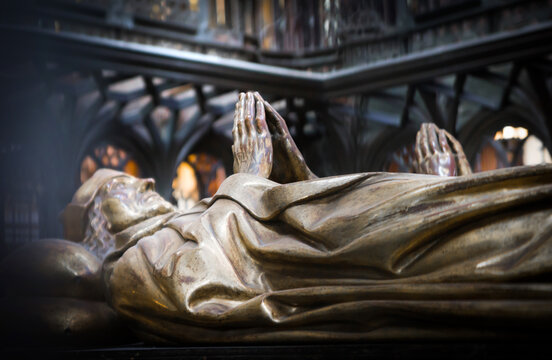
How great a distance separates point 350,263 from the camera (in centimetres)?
149

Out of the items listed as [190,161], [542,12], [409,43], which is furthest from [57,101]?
[542,12]

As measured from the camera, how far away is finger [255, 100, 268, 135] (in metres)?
2.07

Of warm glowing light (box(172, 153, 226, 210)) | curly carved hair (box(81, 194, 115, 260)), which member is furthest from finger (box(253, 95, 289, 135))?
warm glowing light (box(172, 153, 226, 210))

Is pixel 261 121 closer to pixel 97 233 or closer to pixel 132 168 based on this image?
pixel 97 233

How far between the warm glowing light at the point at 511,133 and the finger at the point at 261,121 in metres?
5.54

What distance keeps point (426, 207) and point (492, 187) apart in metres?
0.15

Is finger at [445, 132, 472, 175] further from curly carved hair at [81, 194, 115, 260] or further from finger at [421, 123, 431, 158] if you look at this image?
curly carved hair at [81, 194, 115, 260]

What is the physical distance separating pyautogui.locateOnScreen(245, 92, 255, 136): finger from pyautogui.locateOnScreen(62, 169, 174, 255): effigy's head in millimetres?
388

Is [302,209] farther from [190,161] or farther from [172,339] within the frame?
[190,161]

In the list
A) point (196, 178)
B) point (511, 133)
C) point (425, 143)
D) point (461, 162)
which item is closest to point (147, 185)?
point (425, 143)

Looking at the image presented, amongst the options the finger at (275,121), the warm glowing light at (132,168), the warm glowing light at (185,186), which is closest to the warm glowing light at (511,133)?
the warm glowing light at (185,186)

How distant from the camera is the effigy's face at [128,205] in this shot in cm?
212

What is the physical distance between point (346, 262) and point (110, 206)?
98 cm

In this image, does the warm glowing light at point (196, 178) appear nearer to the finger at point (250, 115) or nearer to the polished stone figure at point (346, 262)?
the finger at point (250, 115)
